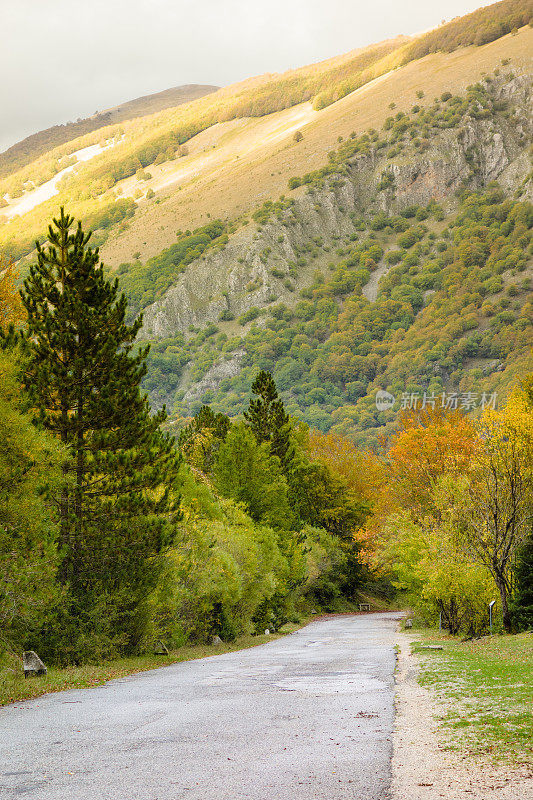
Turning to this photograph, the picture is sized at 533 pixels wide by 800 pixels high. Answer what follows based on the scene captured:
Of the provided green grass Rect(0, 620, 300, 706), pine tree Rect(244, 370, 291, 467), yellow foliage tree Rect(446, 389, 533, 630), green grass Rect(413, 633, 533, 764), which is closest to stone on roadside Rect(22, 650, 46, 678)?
green grass Rect(0, 620, 300, 706)

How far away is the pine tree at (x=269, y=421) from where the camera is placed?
61.0 metres

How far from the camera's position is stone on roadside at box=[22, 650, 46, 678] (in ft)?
64.7

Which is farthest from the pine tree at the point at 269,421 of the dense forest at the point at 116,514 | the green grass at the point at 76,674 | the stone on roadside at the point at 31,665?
the stone on roadside at the point at 31,665

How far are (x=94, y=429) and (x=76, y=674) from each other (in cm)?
774

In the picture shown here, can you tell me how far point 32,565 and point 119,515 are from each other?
16.6ft

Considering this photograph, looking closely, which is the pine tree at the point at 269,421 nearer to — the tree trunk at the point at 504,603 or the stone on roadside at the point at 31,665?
the tree trunk at the point at 504,603

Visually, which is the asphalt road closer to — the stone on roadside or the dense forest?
the stone on roadside

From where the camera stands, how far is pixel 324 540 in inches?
2704

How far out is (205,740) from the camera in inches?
446

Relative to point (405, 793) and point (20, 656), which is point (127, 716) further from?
point (20, 656)

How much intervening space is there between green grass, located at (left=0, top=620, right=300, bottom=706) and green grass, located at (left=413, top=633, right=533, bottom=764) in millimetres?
8703

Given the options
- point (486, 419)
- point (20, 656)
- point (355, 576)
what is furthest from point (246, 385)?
point (20, 656)

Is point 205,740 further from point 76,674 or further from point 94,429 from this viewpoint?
point 94,429

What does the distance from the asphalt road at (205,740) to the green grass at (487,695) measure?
3.82 ft
